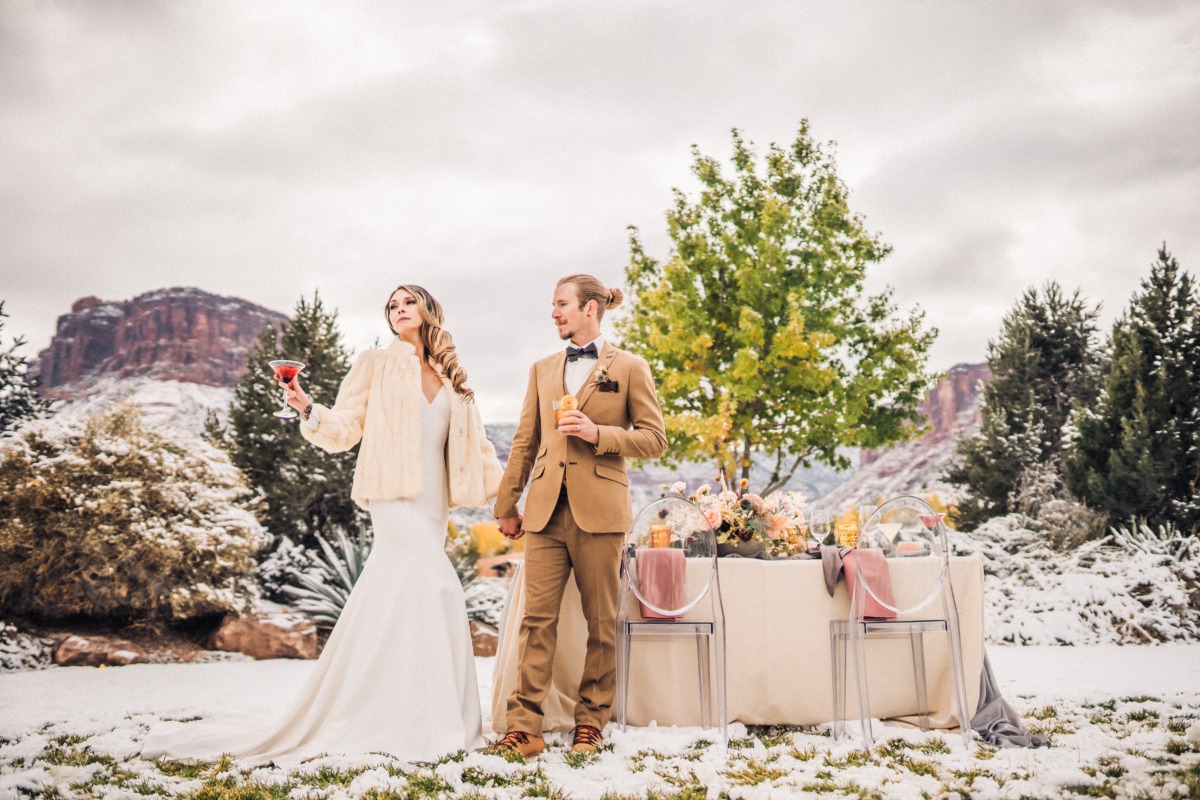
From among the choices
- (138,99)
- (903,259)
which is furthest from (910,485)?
(138,99)

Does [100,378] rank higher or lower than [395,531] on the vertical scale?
higher

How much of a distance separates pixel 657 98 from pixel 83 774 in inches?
490

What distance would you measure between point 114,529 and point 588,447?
234 inches

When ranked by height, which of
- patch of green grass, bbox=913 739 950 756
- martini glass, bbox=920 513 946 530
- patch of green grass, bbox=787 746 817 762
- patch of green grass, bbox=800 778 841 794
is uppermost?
martini glass, bbox=920 513 946 530

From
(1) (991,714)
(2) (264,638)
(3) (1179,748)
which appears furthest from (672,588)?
(2) (264,638)

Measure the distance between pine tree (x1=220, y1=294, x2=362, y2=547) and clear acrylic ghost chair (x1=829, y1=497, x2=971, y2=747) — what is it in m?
7.71

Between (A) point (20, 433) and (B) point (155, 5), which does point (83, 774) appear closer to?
(A) point (20, 433)

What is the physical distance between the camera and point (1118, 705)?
15.0 ft

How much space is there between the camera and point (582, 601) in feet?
12.4

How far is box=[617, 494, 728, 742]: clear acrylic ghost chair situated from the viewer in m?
3.81

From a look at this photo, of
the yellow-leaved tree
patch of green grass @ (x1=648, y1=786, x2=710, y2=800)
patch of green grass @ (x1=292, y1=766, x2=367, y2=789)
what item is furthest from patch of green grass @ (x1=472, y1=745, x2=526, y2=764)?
the yellow-leaved tree

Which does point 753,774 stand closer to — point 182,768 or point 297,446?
point 182,768

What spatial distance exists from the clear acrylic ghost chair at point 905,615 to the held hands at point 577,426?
149 cm

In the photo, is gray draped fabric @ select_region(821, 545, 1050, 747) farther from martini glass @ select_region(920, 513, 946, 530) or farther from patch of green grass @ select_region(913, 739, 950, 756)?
martini glass @ select_region(920, 513, 946, 530)
